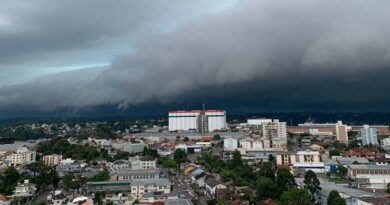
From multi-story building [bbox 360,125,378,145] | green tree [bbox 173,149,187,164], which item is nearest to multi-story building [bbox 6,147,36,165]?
green tree [bbox 173,149,187,164]

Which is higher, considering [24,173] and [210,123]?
[210,123]

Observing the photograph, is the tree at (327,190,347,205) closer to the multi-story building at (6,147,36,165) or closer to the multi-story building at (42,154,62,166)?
the multi-story building at (42,154,62,166)

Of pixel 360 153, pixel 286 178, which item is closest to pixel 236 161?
pixel 286 178

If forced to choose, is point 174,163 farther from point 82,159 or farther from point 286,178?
point 286,178

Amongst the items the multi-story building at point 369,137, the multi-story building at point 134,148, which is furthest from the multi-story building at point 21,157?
the multi-story building at point 369,137

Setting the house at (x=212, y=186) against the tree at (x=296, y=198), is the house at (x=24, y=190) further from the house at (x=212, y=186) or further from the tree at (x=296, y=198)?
the tree at (x=296, y=198)

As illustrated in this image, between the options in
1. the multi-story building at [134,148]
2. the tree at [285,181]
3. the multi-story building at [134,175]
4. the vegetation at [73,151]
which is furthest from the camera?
the multi-story building at [134,148]

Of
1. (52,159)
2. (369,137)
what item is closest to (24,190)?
(52,159)
